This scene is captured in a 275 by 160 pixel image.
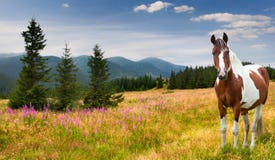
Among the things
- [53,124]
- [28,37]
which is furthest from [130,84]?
[53,124]

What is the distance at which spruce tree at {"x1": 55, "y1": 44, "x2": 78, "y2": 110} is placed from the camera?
1933 centimetres

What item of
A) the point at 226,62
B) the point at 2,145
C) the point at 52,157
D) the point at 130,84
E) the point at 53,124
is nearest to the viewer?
the point at 226,62

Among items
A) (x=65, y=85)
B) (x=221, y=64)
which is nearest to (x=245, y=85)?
(x=221, y=64)

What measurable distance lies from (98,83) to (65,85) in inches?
136

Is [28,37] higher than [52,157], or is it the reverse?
[28,37]

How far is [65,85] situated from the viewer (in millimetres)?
19547

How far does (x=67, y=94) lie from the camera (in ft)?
63.8

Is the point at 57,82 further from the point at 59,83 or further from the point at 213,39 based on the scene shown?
the point at 213,39

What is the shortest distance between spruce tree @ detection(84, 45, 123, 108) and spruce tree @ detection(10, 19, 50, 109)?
3868 mm

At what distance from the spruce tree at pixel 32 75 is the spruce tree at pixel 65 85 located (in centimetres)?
93

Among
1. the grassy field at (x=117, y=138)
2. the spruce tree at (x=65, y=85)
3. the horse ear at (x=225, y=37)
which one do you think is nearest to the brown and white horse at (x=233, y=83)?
the horse ear at (x=225, y=37)

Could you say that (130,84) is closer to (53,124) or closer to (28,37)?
(28,37)

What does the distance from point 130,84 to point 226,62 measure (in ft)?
398

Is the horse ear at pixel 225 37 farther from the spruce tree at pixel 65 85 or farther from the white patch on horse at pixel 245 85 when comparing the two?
the spruce tree at pixel 65 85
